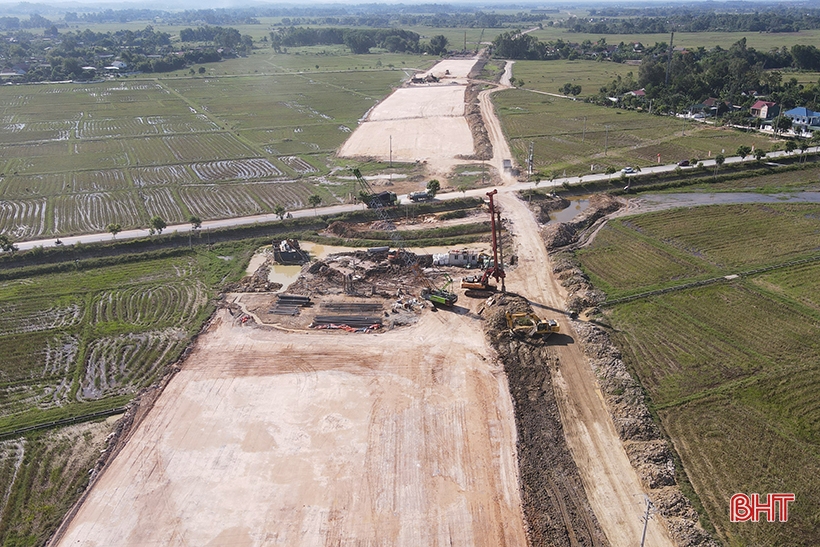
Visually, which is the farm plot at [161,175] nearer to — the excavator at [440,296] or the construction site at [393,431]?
the construction site at [393,431]

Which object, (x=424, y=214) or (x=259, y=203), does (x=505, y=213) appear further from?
(x=259, y=203)

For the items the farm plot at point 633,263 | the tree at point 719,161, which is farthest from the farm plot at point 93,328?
the tree at point 719,161

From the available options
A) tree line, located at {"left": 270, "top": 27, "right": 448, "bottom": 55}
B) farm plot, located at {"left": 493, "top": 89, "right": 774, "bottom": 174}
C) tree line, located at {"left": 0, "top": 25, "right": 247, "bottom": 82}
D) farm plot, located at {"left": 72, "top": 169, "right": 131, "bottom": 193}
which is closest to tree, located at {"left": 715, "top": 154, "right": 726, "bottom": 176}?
farm plot, located at {"left": 493, "top": 89, "right": 774, "bottom": 174}

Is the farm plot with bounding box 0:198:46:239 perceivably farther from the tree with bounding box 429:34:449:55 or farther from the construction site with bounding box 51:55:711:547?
the tree with bounding box 429:34:449:55

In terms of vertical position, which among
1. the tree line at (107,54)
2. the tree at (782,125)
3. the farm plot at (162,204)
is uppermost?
the tree line at (107,54)

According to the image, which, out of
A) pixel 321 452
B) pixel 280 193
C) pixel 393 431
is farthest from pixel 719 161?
pixel 321 452

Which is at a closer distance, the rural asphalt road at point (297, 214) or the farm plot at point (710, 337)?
the farm plot at point (710, 337)
